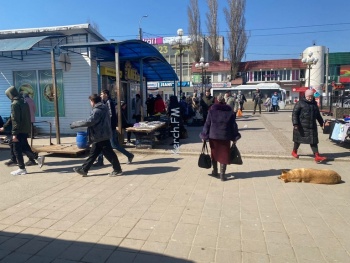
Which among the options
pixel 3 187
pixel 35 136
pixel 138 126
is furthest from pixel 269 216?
pixel 35 136

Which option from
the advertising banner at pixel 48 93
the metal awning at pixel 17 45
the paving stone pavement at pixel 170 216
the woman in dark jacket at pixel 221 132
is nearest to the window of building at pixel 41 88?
the advertising banner at pixel 48 93

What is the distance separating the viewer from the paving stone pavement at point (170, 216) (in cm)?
309

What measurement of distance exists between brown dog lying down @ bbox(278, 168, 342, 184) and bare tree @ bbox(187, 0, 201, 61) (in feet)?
138

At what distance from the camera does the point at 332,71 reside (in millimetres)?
53812

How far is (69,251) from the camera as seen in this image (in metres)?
3.12

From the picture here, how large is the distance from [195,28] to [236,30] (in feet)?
23.2

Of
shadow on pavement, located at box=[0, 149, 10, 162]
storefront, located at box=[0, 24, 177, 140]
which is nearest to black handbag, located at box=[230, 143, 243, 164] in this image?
shadow on pavement, located at box=[0, 149, 10, 162]

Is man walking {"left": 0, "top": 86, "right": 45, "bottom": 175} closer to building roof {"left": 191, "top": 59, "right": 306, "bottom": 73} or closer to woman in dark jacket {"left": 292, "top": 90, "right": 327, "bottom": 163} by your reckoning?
woman in dark jacket {"left": 292, "top": 90, "right": 327, "bottom": 163}

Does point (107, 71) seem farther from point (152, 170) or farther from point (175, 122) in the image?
point (152, 170)

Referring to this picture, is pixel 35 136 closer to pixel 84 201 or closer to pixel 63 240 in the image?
pixel 84 201

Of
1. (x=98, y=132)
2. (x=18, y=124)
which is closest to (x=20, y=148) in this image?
(x=18, y=124)

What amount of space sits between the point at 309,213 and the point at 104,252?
2793mm

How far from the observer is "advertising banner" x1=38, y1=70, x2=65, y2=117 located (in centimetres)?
1177

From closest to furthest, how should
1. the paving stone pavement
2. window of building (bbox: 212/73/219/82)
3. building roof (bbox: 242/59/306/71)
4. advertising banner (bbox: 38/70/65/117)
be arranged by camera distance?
the paving stone pavement, advertising banner (bbox: 38/70/65/117), building roof (bbox: 242/59/306/71), window of building (bbox: 212/73/219/82)
